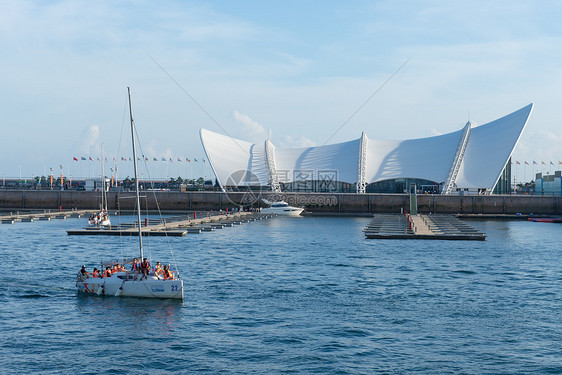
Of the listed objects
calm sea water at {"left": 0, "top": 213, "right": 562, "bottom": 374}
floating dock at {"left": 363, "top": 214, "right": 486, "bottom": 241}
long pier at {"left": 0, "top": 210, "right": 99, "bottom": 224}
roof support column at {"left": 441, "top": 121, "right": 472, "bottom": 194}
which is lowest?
calm sea water at {"left": 0, "top": 213, "right": 562, "bottom": 374}

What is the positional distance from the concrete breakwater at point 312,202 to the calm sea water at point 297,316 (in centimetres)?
6105

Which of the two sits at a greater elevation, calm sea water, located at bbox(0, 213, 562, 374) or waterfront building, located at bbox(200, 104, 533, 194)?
waterfront building, located at bbox(200, 104, 533, 194)

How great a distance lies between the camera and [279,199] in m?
130

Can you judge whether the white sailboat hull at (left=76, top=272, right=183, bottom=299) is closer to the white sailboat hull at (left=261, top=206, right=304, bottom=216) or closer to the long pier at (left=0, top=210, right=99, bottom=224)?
the long pier at (left=0, top=210, right=99, bottom=224)

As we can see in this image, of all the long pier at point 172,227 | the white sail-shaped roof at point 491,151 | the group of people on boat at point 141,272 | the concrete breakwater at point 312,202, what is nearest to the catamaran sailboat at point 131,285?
the group of people on boat at point 141,272

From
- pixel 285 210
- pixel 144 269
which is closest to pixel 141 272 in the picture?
pixel 144 269

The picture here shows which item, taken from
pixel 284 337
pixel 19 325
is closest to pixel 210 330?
pixel 284 337

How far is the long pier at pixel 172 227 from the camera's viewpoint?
76.2 meters

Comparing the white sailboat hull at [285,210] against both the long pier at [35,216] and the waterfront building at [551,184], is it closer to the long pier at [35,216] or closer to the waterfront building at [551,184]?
the long pier at [35,216]

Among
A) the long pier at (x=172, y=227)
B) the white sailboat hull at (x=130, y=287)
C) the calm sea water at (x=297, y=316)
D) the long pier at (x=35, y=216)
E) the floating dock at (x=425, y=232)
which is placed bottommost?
the calm sea water at (x=297, y=316)

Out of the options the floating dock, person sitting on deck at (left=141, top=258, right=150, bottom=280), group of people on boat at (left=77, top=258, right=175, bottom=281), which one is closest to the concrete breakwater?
the floating dock

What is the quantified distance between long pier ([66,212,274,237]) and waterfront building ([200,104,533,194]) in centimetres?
2268

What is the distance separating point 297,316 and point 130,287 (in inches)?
410

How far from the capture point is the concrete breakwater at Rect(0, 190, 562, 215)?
4779 inches
